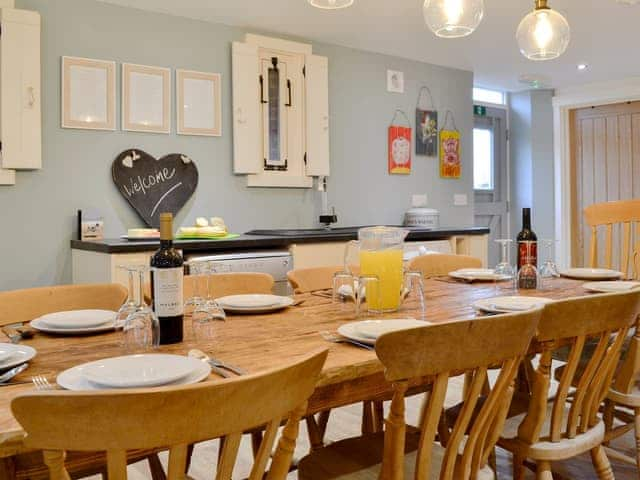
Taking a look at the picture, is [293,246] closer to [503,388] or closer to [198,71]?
[198,71]

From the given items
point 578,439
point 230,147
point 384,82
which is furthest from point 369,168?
point 578,439

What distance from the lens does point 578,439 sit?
1.51 metres

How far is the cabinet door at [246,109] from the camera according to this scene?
160 inches

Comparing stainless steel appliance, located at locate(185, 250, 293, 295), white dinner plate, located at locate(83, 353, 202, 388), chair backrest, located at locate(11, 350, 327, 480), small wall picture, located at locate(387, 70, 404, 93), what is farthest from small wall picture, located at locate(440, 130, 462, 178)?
chair backrest, located at locate(11, 350, 327, 480)

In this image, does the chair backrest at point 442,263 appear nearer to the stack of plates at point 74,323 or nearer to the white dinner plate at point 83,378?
the stack of plates at point 74,323

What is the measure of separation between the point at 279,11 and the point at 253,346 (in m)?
3.05

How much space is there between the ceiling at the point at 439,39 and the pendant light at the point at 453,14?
61.6 inches

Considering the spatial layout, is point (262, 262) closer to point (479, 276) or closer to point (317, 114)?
point (479, 276)

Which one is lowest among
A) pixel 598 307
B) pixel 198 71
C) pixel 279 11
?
pixel 598 307

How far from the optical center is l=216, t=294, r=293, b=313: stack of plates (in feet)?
5.73

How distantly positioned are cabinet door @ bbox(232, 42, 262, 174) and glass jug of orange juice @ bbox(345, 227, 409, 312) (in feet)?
8.07

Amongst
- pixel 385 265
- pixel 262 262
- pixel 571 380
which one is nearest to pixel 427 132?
pixel 262 262

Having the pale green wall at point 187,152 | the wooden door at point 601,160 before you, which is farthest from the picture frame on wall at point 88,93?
the wooden door at point 601,160

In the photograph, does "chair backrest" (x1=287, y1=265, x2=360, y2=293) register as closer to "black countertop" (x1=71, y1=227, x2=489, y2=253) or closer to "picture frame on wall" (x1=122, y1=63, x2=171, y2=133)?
"black countertop" (x1=71, y1=227, x2=489, y2=253)
